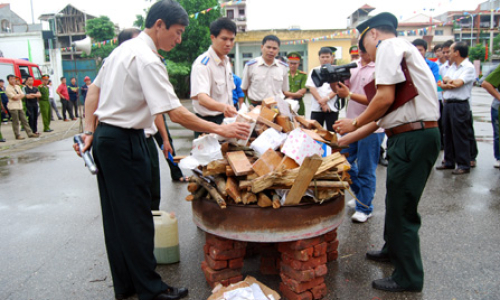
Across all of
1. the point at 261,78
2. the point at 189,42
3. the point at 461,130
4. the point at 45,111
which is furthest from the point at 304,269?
the point at 189,42

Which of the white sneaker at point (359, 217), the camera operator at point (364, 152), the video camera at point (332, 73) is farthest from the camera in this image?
the white sneaker at point (359, 217)

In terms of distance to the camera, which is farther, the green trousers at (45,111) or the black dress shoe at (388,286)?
the green trousers at (45,111)

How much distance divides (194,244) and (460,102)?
4.94m

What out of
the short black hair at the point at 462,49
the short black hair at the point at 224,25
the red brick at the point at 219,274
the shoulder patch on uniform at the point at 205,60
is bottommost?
the red brick at the point at 219,274

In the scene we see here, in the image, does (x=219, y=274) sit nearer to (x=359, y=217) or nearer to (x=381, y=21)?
(x=359, y=217)

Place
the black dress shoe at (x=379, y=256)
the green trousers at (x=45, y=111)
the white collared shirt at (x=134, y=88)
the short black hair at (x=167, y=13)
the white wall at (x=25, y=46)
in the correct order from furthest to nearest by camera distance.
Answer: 1. the white wall at (x=25, y=46)
2. the green trousers at (x=45, y=111)
3. the black dress shoe at (x=379, y=256)
4. the short black hair at (x=167, y=13)
5. the white collared shirt at (x=134, y=88)

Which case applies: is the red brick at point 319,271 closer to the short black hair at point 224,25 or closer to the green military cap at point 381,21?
the green military cap at point 381,21

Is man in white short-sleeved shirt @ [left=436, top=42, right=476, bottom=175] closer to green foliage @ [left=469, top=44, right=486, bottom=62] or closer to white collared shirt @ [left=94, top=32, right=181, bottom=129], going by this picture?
white collared shirt @ [left=94, top=32, right=181, bottom=129]

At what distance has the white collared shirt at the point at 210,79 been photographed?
12.4 feet

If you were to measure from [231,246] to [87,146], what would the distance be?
1.26m

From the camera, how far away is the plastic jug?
308 cm

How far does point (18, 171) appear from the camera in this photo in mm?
7082

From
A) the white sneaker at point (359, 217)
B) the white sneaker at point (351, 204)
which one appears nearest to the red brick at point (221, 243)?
the white sneaker at point (359, 217)

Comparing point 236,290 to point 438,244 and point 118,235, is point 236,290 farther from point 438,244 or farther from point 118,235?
point 438,244
